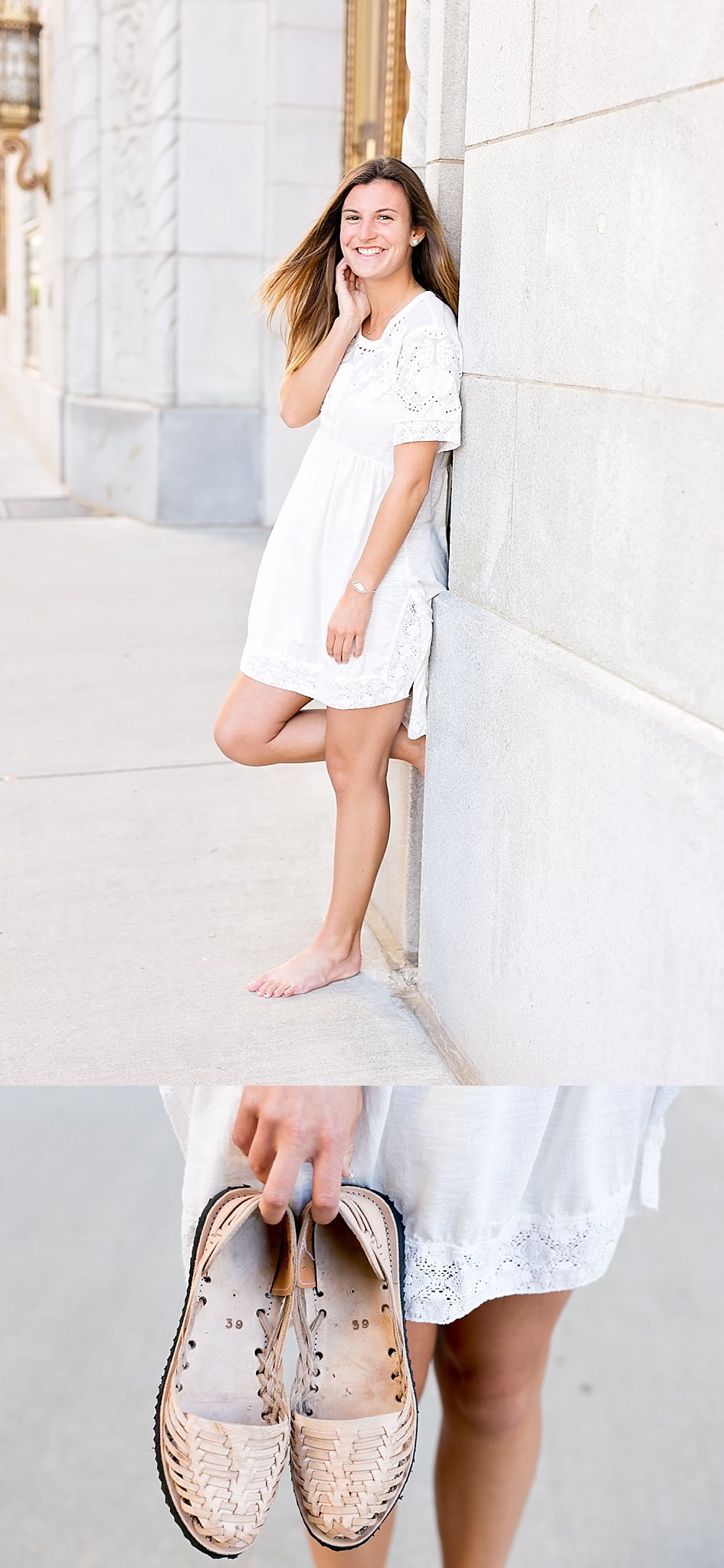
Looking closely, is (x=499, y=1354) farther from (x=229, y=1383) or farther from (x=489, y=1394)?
(x=229, y=1383)

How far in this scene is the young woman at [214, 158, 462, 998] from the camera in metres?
2.95

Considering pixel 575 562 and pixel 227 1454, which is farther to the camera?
pixel 575 562

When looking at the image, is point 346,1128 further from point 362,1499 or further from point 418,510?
point 418,510

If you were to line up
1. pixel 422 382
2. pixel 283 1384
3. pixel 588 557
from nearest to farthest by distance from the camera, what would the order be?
pixel 283 1384
pixel 588 557
pixel 422 382

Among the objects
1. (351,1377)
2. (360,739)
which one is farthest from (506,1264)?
(360,739)

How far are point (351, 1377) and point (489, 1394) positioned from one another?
0.69 ft

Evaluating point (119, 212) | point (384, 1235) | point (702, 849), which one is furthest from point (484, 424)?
point (119, 212)

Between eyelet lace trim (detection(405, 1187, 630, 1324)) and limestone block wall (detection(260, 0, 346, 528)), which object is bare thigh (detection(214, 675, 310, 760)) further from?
limestone block wall (detection(260, 0, 346, 528))

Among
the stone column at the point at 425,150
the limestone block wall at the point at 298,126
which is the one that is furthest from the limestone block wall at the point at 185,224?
the stone column at the point at 425,150

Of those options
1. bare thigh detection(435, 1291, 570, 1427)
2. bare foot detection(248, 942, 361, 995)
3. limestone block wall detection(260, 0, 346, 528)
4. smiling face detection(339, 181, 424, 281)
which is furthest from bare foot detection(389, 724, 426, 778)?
limestone block wall detection(260, 0, 346, 528)

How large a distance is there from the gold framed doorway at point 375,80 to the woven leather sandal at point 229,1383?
6.94 metres

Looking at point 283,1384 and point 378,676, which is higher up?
point 378,676

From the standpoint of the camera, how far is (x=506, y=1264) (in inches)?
55.7

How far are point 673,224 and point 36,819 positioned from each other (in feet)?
9.36
